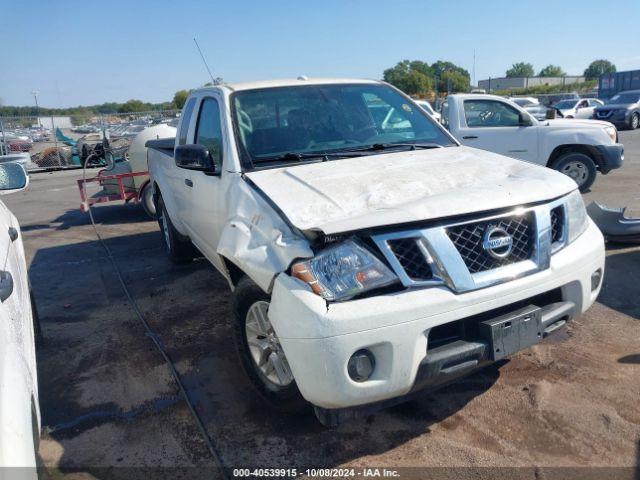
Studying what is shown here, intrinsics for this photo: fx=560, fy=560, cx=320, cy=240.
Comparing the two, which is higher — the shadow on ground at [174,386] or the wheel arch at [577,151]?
the wheel arch at [577,151]

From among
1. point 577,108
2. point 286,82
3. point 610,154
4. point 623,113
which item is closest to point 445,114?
point 610,154

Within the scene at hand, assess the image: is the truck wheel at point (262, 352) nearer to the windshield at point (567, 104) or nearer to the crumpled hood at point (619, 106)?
the crumpled hood at point (619, 106)

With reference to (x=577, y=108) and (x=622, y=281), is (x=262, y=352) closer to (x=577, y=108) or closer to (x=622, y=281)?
(x=622, y=281)

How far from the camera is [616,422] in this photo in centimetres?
301

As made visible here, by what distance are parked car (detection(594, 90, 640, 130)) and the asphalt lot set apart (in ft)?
76.2

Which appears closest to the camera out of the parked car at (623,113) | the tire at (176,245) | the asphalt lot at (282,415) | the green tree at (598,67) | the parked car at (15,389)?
the parked car at (15,389)

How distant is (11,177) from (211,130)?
4.95ft

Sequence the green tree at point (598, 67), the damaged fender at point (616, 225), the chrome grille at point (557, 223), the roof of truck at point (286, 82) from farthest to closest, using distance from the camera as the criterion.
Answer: the green tree at point (598, 67) → the damaged fender at point (616, 225) → the roof of truck at point (286, 82) → the chrome grille at point (557, 223)

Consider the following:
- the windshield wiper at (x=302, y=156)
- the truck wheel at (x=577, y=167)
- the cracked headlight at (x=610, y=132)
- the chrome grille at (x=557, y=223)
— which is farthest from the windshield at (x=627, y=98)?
the chrome grille at (x=557, y=223)


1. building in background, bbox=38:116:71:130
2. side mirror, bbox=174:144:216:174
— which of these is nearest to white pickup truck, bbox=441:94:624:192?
side mirror, bbox=174:144:216:174

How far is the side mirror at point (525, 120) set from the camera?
9.29m

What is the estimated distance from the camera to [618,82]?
123ft

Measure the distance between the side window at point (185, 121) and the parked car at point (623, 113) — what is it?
2492 cm

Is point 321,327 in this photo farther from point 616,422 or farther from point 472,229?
point 616,422
